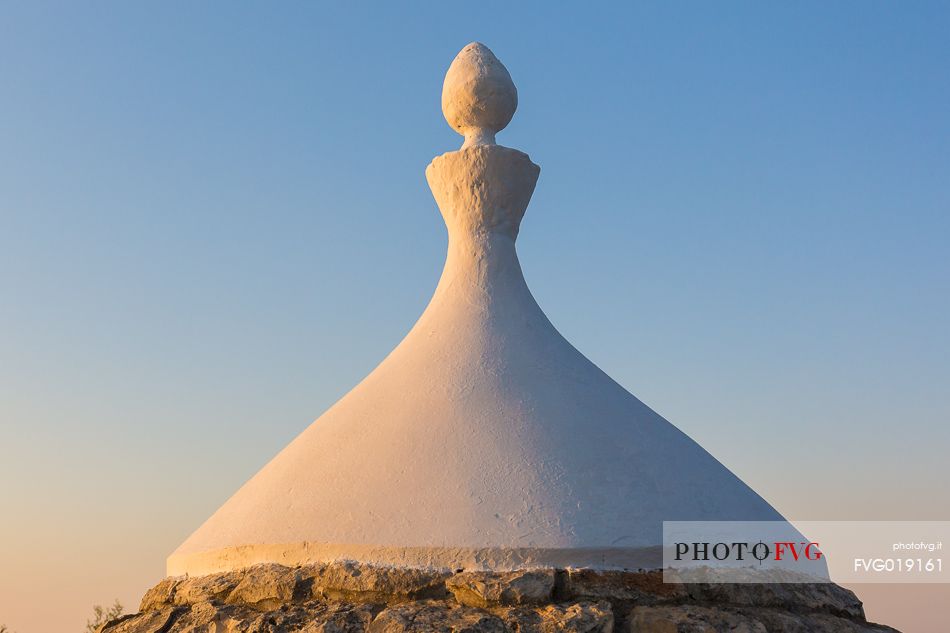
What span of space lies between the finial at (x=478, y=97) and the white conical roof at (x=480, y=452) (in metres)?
0.01

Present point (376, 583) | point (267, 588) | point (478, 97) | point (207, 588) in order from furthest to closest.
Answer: point (478, 97), point (207, 588), point (267, 588), point (376, 583)

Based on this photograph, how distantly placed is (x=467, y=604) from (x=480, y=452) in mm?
839

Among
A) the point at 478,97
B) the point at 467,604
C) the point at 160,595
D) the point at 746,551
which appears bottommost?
the point at 467,604

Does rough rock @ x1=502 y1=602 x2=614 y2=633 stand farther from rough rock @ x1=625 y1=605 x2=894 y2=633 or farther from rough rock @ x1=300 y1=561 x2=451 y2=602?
rough rock @ x1=300 y1=561 x2=451 y2=602

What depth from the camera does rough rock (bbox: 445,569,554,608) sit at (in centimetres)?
468

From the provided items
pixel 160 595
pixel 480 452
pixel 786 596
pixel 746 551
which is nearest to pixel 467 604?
pixel 480 452

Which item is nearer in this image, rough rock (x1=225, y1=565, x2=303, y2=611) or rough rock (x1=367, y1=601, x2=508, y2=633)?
rough rock (x1=367, y1=601, x2=508, y2=633)

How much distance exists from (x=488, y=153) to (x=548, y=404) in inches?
67.6

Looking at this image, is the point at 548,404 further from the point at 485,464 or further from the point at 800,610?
the point at 800,610

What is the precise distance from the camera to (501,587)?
4.69 meters

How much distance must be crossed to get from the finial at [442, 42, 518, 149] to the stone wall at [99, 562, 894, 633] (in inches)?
114

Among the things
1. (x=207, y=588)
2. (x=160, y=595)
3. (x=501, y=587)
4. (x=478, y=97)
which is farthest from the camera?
(x=478, y=97)

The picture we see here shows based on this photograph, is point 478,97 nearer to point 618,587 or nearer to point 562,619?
point 618,587

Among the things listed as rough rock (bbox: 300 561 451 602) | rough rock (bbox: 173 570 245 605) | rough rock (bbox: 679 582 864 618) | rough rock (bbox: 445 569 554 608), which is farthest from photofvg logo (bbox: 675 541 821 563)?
rough rock (bbox: 173 570 245 605)
